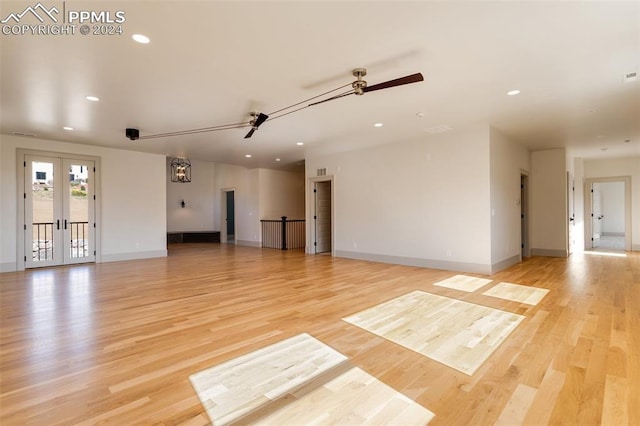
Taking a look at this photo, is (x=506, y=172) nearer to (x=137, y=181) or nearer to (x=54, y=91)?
(x=54, y=91)

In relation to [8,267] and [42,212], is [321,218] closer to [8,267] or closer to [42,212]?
[42,212]

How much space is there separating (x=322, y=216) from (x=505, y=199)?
483 cm

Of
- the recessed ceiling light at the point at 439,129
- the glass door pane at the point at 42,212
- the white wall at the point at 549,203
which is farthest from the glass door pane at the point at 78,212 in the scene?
the white wall at the point at 549,203

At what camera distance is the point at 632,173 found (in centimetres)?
897

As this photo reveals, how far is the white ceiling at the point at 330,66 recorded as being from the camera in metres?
2.49

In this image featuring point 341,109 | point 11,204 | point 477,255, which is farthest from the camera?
point 11,204

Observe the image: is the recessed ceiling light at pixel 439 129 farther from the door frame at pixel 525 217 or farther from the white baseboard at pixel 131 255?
the white baseboard at pixel 131 255

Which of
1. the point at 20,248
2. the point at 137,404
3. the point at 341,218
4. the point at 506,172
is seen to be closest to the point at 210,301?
the point at 137,404

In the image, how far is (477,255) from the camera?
19.0ft

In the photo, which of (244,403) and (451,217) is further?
(451,217)

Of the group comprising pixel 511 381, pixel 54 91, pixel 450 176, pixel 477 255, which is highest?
pixel 54 91

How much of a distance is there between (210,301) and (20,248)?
5410 mm

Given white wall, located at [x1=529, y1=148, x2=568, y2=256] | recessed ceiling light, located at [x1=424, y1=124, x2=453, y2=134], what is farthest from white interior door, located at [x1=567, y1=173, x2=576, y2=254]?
recessed ceiling light, located at [x1=424, y1=124, x2=453, y2=134]

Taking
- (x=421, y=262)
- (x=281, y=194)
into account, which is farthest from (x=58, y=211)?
(x=421, y=262)
